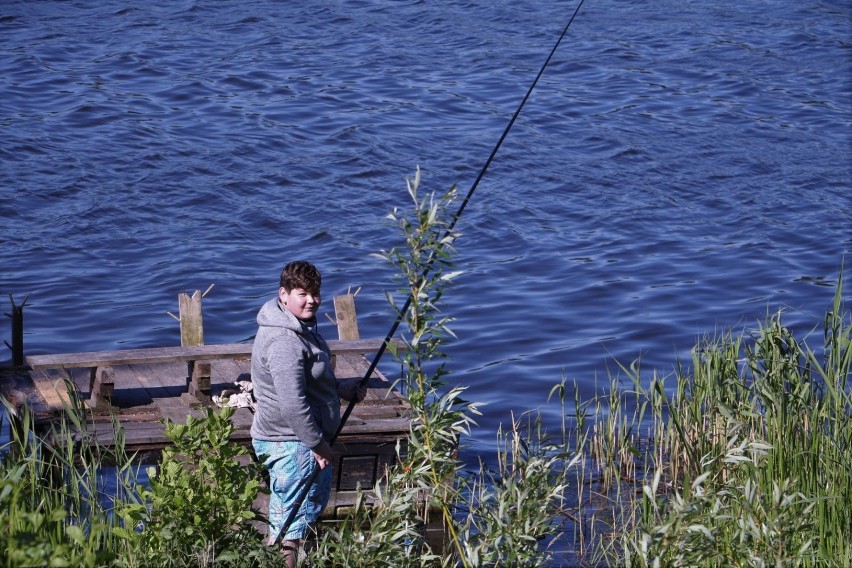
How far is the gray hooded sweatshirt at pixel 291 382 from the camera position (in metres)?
5.79

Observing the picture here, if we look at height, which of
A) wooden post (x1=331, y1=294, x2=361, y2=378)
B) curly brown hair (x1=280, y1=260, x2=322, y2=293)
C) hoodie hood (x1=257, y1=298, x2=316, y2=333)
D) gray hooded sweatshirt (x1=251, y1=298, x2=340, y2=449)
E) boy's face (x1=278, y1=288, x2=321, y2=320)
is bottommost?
wooden post (x1=331, y1=294, x2=361, y2=378)

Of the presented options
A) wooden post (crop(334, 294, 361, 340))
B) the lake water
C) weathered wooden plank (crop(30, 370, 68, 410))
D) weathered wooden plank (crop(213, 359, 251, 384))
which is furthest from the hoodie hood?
the lake water

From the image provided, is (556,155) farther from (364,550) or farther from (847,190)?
(364,550)

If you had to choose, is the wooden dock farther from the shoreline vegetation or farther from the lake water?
the lake water

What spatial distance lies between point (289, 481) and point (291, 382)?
1.93 ft

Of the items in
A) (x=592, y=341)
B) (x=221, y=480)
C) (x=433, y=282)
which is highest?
(x=433, y=282)

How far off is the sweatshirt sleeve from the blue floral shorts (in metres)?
0.25

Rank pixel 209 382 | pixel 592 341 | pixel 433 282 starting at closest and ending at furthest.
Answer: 1. pixel 433 282
2. pixel 209 382
3. pixel 592 341

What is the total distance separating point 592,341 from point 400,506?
727 cm

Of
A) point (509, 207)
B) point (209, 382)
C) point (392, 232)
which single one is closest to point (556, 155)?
point (509, 207)

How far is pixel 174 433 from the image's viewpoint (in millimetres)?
5254

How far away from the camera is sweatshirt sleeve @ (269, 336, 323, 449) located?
18.9 ft

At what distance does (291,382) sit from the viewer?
18.9 ft

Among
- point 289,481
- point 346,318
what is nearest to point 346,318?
point 346,318
